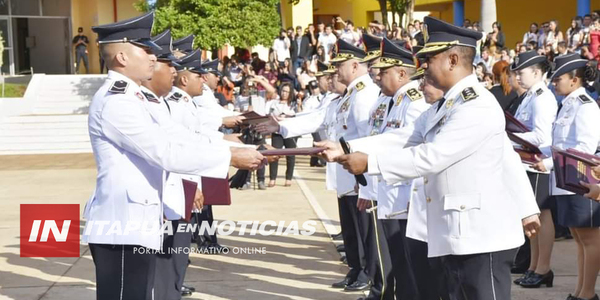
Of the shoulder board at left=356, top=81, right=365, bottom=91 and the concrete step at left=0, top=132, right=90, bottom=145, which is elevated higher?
the shoulder board at left=356, top=81, right=365, bottom=91

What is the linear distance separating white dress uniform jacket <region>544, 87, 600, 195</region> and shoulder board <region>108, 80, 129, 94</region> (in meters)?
3.67

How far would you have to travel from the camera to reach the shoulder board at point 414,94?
6.00 m

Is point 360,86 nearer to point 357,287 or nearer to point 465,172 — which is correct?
point 357,287

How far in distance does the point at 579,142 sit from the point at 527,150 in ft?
1.34

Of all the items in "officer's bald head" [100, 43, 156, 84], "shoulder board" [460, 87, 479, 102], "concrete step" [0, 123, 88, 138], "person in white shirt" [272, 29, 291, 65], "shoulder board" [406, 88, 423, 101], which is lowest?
"concrete step" [0, 123, 88, 138]

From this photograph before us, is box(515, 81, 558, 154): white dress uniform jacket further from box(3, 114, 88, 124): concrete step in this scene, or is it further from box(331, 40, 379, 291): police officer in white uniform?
box(3, 114, 88, 124): concrete step

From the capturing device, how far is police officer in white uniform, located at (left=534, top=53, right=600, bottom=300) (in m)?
6.71

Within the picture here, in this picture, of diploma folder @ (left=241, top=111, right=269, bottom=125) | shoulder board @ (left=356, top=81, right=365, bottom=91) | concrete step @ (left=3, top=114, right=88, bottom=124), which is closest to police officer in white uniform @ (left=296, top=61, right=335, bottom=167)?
diploma folder @ (left=241, top=111, right=269, bottom=125)

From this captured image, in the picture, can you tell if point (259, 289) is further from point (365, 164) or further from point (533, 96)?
point (365, 164)

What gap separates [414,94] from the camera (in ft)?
19.9

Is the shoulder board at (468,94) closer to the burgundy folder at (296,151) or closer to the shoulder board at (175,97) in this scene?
the burgundy folder at (296,151)

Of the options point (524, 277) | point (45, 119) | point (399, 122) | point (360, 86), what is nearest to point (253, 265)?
point (360, 86)

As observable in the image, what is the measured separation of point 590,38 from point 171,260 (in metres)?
12.5

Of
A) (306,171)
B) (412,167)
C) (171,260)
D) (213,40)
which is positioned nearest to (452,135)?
(412,167)
